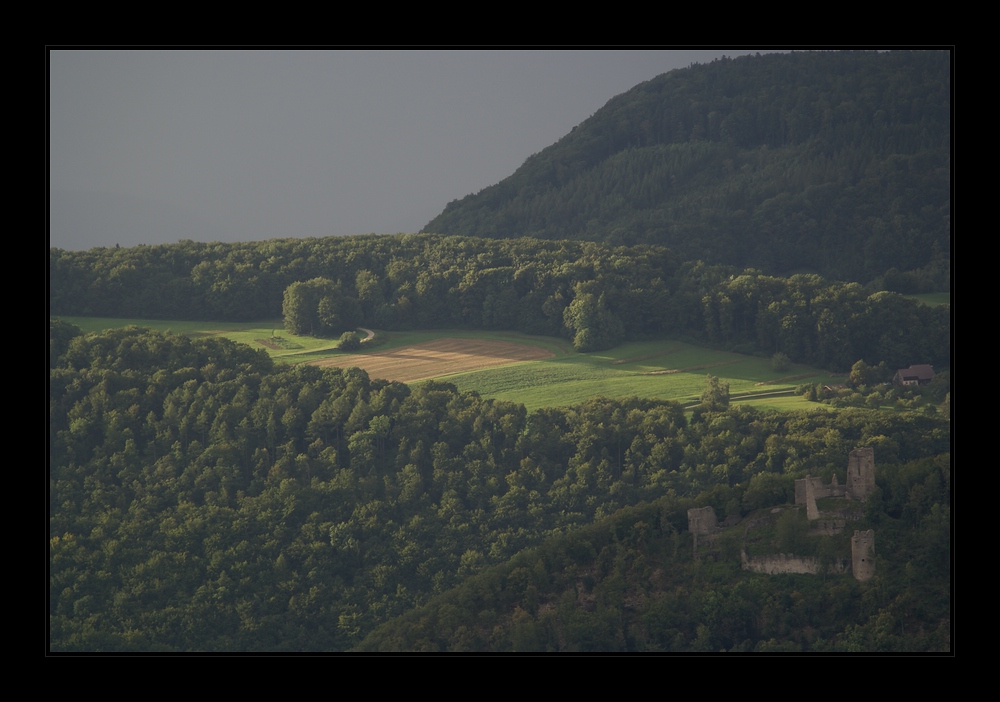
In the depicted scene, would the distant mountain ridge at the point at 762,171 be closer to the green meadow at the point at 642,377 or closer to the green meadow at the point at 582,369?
the green meadow at the point at 642,377

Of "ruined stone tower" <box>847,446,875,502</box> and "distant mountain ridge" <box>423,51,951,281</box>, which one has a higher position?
"distant mountain ridge" <box>423,51,951,281</box>

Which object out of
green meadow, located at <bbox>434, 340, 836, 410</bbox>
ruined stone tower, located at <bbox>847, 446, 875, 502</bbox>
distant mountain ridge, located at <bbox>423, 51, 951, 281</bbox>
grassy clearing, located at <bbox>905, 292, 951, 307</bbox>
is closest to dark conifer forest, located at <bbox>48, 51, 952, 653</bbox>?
ruined stone tower, located at <bbox>847, 446, 875, 502</bbox>

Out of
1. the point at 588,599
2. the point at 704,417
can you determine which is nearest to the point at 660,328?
the point at 704,417

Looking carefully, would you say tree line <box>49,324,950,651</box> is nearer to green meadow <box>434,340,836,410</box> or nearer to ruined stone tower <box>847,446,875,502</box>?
green meadow <box>434,340,836,410</box>

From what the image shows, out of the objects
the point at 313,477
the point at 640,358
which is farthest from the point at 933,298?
the point at 313,477

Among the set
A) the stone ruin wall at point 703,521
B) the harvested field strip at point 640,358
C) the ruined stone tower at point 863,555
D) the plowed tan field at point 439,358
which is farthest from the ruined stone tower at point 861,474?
the harvested field strip at point 640,358
